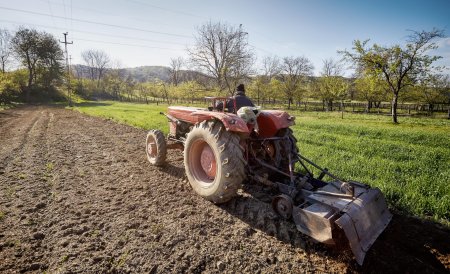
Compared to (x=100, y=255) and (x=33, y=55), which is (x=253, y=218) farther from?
(x=33, y=55)

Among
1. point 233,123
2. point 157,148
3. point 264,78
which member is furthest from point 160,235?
point 264,78

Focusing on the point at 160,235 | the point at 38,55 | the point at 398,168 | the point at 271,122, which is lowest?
the point at 160,235

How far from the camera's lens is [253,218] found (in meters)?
3.84

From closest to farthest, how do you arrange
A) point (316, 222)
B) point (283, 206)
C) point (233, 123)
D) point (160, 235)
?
point (316, 222)
point (160, 235)
point (283, 206)
point (233, 123)

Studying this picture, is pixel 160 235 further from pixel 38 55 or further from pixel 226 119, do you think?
pixel 38 55

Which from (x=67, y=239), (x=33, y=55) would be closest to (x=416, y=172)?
(x=67, y=239)

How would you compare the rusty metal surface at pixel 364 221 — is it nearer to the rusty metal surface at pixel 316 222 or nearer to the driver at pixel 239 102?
the rusty metal surface at pixel 316 222

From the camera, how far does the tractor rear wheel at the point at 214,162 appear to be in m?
3.74

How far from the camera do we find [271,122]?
14.4ft

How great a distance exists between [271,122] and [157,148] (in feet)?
9.67

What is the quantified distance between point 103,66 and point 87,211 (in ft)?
323

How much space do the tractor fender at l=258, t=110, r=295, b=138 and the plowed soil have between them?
3.83 ft

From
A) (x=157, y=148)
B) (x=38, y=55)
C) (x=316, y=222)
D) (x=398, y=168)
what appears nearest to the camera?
(x=316, y=222)

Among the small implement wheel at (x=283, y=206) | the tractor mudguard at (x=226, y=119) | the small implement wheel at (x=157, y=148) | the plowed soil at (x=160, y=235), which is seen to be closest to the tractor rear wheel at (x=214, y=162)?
the tractor mudguard at (x=226, y=119)
